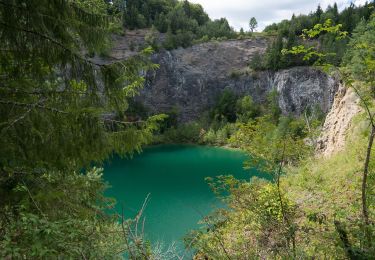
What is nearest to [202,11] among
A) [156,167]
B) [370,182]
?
[156,167]

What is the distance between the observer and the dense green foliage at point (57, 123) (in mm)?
2467

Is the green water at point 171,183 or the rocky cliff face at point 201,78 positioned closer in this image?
the green water at point 171,183

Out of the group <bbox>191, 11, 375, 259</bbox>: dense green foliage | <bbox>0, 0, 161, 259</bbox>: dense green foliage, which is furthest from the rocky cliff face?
<bbox>0, 0, 161, 259</bbox>: dense green foliage

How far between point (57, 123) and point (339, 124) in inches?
646

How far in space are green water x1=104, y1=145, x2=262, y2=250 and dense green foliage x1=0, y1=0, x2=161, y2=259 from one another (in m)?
2.80

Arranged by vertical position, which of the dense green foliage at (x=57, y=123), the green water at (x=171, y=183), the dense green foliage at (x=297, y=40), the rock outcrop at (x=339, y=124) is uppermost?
the dense green foliage at (x=297, y=40)

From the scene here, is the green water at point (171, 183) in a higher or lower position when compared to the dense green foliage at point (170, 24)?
lower

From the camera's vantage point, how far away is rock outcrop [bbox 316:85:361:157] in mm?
15272

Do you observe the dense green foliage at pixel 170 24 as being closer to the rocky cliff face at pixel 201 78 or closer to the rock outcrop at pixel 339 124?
the rocky cliff face at pixel 201 78

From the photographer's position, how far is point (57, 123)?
2.79 metres

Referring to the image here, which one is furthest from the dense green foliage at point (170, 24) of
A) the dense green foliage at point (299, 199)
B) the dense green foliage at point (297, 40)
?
the dense green foliage at point (299, 199)

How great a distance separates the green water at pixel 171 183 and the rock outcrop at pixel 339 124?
14.7ft

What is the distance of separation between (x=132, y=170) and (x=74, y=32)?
73.3 feet

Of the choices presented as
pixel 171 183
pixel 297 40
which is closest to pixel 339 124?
pixel 171 183
